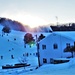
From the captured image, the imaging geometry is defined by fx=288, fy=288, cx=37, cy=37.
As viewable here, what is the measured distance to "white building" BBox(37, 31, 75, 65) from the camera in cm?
4653

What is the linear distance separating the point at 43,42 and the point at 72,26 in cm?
2238

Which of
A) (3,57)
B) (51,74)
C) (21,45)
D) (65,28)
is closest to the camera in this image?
(51,74)

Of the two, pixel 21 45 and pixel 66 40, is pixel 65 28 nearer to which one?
pixel 66 40

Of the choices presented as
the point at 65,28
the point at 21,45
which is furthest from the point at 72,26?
the point at 21,45

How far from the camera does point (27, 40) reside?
115m

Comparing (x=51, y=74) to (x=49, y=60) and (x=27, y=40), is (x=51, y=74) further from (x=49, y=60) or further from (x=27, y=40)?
(x=27, y=40)

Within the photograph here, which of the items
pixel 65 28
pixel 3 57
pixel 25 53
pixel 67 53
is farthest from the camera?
pixel 25 53

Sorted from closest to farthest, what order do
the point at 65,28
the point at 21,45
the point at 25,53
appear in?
the point at 65,28, the point at 25,53, the point at 21,45

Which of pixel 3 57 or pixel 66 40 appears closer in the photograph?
pixel 66 40

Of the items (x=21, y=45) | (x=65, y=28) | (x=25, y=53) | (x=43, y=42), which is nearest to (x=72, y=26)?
(x=65, y=28)

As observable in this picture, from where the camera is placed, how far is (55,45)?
4753cm

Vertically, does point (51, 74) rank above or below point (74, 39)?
below

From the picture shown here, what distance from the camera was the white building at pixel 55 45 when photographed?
46531mm

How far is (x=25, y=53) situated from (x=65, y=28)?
32645 mm
